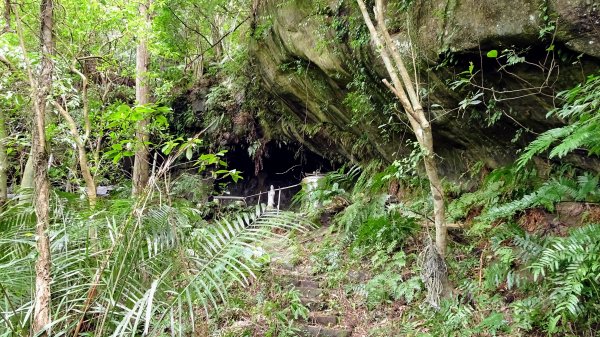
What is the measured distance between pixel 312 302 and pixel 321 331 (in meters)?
0.57

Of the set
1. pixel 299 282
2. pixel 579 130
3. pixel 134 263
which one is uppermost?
pixel 579 130

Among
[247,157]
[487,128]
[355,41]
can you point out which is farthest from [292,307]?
[247,157]

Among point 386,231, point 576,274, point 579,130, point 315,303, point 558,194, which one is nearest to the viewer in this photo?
point 579,130

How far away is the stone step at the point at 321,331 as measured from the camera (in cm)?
414

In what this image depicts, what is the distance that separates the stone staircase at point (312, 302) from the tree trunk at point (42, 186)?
281 centimetres

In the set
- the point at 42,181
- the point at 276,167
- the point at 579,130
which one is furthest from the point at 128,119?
the point at 276,167

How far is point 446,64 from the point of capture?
430 cm

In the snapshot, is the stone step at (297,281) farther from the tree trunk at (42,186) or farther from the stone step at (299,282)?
the tree trunk at (42,186)

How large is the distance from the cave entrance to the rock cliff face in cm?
240

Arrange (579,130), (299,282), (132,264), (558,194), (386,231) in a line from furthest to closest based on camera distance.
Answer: (299,282)
(386,231)
(558,194)
(579,130)
(132,264)

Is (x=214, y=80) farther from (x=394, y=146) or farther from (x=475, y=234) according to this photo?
(x=475, y=234)

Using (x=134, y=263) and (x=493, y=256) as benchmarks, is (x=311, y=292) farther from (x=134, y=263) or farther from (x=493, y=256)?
(x=134, y=263)

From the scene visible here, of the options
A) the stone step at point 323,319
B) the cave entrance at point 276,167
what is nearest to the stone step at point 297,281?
the stone step at point 323,319

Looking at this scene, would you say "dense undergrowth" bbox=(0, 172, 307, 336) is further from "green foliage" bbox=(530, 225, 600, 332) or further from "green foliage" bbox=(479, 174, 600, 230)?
"green foliage" bbox=(479, 174, 600, 230)
